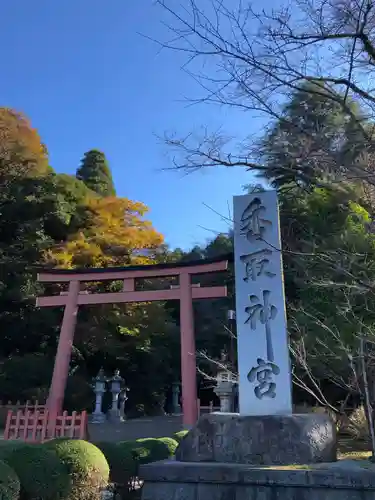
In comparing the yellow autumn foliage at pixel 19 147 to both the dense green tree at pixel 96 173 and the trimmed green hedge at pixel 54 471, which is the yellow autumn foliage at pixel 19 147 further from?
the trimmed green hedge at pixel 54 471

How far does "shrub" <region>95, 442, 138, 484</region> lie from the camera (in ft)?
18.3

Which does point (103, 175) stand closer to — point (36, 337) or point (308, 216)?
point (36, 337)

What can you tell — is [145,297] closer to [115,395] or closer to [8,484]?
[115,395]

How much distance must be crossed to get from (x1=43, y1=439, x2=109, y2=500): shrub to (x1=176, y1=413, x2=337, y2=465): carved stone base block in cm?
89

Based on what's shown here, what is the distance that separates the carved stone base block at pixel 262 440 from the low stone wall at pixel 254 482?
0.21 meters

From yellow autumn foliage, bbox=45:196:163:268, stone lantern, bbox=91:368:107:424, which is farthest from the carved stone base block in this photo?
yellow autumn foliage, bbox=45:196:163:268

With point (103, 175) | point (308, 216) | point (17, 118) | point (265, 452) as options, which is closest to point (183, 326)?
point (308, 216)

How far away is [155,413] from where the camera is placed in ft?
65.3

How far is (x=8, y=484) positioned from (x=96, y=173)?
2332cm

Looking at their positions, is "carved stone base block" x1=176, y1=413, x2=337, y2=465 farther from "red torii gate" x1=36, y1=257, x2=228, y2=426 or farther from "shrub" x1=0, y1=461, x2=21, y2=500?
"red torii gate" x1=36, y1=257, x2=228, y2=426

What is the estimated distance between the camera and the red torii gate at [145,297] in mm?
11227

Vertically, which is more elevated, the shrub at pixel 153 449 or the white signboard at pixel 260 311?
the white signboard at pixel 260 311

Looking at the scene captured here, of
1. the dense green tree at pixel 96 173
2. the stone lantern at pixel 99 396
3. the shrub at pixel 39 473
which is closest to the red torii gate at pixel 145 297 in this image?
the stone lantern at pixel 99 396

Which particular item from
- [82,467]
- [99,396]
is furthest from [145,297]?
[82,467]
